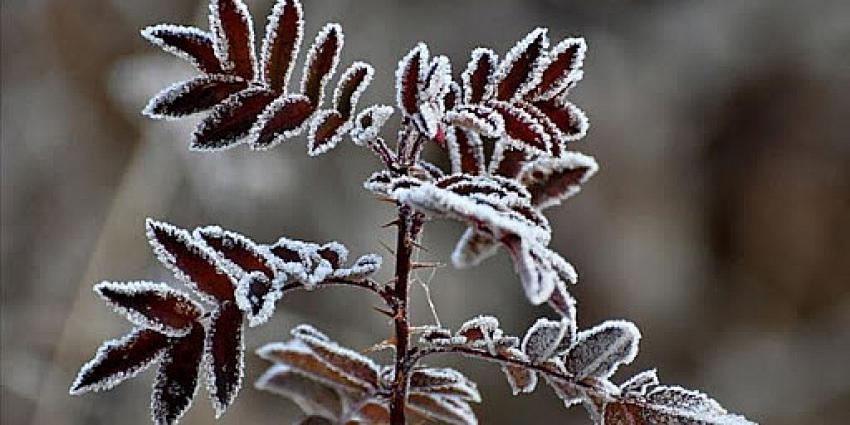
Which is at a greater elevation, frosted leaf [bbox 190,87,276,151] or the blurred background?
the blurred background

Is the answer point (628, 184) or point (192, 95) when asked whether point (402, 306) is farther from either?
point (628, 184)

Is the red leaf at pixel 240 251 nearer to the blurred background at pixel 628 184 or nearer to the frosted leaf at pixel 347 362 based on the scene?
the frosted leaf at pixel 347 362

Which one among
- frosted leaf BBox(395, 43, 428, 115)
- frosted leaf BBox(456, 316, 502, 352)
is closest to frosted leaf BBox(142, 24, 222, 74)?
frosted leaf BBox(395, 43, 428, 115)

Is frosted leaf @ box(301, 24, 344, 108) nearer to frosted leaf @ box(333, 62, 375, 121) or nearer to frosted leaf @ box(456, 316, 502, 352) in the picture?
frosted leaf @ box(333, 62, 375, 121)

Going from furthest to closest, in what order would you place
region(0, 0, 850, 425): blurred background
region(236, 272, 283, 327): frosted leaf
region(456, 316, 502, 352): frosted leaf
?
region(0, 0, 850, 425): blurred background
region(456, 316, 502, 352): frosted leaf
region(236, 272, 283, 327): frosted leaf

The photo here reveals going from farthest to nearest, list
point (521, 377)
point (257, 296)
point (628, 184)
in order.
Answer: point (628, 184), point (521, 377), point (257, 296)

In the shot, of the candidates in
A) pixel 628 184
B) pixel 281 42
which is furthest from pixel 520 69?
pixel 628 184

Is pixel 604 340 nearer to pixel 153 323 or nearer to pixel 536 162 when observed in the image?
pixel 536 162
